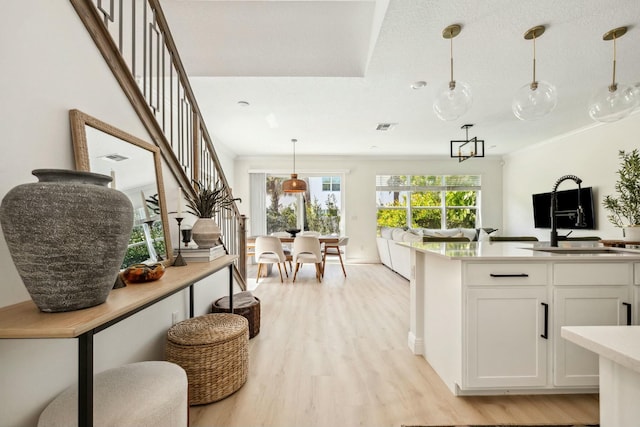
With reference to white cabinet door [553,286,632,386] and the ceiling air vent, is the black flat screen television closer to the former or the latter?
the ceiling air vent

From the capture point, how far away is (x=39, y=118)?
1089mm

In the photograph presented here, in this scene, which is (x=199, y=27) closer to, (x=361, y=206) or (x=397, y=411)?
(x=397, y=411)

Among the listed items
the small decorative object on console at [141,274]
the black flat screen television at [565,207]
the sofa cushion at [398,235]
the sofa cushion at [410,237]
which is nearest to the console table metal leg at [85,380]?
the small decorative object on console at [141,274]

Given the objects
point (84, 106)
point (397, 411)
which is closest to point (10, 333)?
point (84, 106)

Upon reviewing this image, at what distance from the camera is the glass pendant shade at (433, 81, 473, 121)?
7.02ft

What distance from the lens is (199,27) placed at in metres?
2.95

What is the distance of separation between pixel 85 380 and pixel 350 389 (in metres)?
1.51

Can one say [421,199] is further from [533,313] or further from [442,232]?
[533,313]

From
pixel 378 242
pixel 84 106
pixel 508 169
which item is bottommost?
pixel 378 242

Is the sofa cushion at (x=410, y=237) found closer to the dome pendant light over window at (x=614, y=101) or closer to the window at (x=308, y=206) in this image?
the window at (x=308, y=206)

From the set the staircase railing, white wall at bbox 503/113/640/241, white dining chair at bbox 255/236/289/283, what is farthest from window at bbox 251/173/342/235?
white wall at bbox 503/113/640/241

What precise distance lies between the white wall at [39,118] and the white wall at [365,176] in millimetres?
5698

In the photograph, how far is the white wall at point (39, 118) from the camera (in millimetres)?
968

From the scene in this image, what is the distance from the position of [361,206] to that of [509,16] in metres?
5.21
